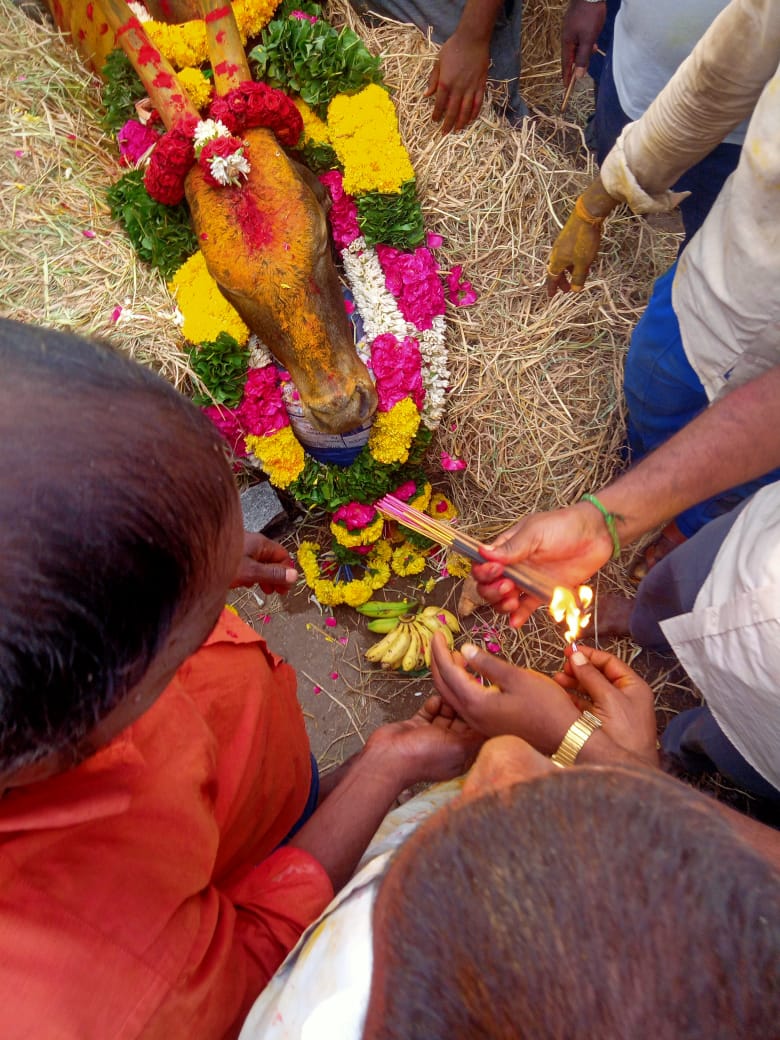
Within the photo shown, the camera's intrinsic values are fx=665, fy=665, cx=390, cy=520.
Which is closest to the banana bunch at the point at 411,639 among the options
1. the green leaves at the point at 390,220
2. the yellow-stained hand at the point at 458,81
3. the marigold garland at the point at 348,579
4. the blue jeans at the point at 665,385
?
the marigold garland at the point at 348,579

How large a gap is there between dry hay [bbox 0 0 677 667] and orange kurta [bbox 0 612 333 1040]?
1.80 metres

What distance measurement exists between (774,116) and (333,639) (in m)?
2.56

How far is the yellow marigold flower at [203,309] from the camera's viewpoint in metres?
2.84

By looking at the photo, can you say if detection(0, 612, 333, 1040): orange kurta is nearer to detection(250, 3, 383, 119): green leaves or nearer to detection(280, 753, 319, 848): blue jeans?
detection(280, 753, 319, 848): blue jeans

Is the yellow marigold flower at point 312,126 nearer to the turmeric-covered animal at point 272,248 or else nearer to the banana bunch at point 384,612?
the turmeric-covered animal at point 272,248

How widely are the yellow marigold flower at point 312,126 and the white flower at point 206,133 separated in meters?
0.45

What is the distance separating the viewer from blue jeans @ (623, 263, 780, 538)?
2363mm

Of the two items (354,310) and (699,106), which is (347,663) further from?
(699,106)

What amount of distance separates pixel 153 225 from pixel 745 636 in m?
2.77

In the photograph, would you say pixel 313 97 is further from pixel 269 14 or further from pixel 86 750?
pixel 86 750

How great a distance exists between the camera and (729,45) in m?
1.77

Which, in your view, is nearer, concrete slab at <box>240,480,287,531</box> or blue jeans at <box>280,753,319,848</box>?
blue jeans at <box>280,753,319,848</box>

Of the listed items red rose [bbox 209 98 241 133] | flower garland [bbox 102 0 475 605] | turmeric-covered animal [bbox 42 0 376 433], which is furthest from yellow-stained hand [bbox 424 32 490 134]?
red rose [bbox 209 98 241 133]

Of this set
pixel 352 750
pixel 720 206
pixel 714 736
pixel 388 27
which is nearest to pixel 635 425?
pixel 720 206
